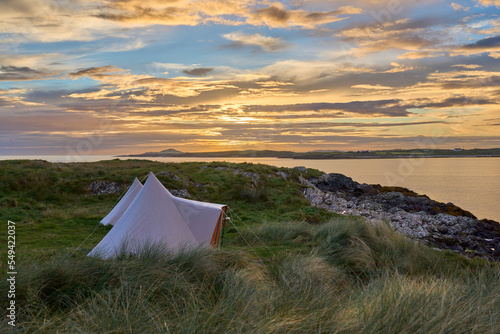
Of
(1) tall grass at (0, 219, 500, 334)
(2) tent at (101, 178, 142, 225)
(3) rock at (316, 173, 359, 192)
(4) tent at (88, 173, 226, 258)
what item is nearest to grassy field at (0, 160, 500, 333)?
(1) tall grass at (0, 219, 500, 334)

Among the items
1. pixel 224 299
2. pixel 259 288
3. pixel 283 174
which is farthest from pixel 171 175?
pixel 224 299

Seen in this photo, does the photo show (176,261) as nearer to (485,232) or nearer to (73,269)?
(73,269)

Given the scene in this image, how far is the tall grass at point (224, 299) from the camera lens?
4.46 m

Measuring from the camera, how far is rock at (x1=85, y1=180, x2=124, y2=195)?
25.4 meters

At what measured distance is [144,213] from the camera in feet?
36.4

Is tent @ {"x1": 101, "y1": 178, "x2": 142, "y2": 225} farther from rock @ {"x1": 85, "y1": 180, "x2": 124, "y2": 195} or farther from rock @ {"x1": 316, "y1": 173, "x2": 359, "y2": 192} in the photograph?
rock @ {"x1": 316, "y1": 173, "x2": 359, "y2": 192}

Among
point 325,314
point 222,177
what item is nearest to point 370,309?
point 325,314

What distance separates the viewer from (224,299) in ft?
18.3

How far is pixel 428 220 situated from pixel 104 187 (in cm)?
2270

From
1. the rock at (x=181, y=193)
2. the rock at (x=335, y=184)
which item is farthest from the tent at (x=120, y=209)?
the rock at (x=335, y=184)

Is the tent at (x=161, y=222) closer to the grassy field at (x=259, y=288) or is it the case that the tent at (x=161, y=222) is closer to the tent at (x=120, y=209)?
the grassy field at (x=259, y=288)

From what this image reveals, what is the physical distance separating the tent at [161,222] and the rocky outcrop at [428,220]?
277 inches

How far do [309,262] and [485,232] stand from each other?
2232cm

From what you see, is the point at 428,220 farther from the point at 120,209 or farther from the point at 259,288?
the point at 259,288
